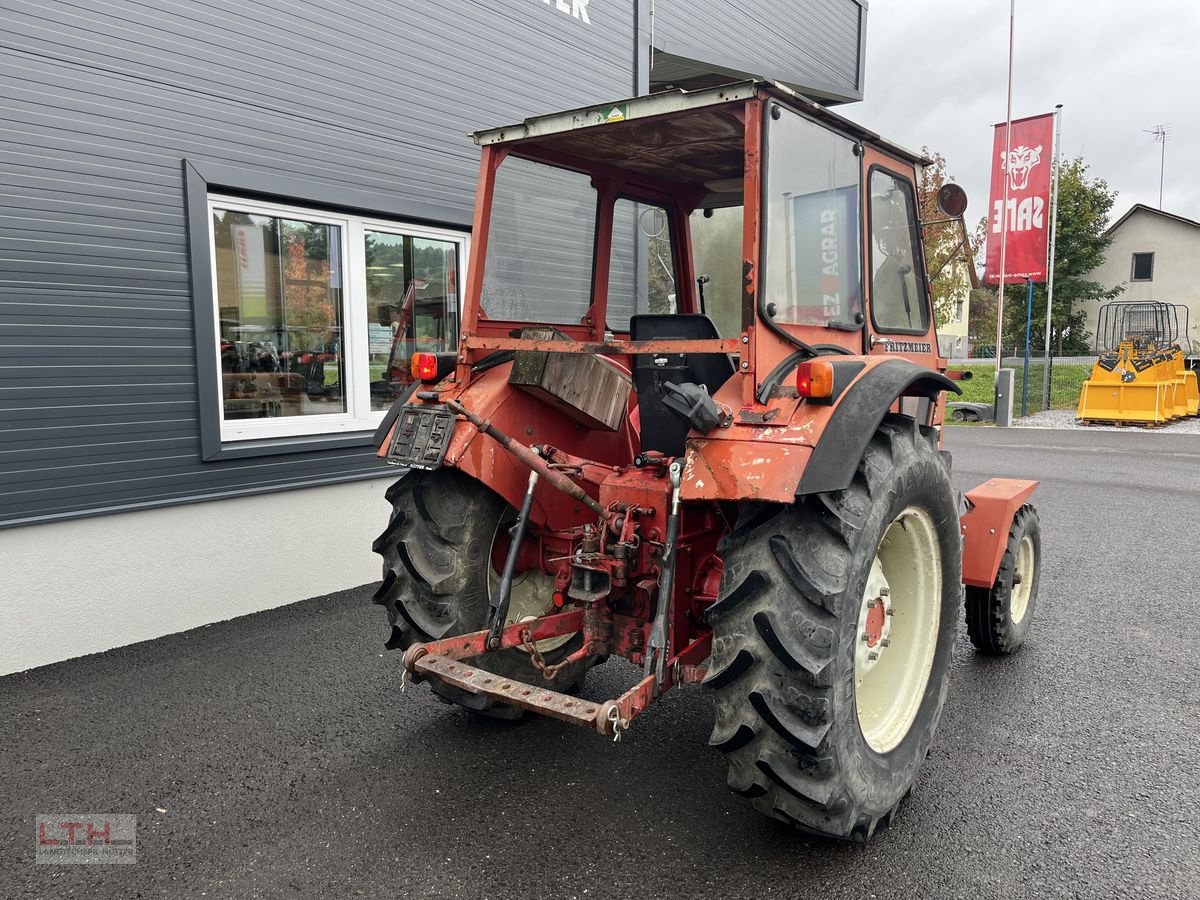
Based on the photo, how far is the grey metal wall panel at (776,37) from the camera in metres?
8.93

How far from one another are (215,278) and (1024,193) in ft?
50.2

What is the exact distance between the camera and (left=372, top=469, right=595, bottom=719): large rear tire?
332cm

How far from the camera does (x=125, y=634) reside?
15.5ft

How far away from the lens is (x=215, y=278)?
511 centimetres

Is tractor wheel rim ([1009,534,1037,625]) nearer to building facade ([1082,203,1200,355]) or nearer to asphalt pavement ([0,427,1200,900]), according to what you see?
asphalt pavement ([0,427,1200,900])

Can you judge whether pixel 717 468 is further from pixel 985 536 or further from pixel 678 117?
pixel 985 536

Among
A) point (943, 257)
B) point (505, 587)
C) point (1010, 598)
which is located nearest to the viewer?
point (505, 587)

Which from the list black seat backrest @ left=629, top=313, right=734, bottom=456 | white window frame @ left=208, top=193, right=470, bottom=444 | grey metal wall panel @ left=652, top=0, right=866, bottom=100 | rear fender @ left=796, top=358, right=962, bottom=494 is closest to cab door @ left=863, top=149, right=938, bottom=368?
rear fender @ left=796, top=358, right=962, bottom=494

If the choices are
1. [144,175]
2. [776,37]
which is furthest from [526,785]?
[776,37]

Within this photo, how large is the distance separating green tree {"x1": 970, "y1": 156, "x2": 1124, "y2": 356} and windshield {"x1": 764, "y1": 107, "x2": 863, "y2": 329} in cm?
2819

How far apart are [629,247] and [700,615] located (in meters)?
2.18

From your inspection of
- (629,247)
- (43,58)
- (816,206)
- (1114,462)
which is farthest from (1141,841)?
(1114,462)

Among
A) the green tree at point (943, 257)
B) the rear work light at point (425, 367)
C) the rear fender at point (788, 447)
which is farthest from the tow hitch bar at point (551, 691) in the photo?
the green tree at point (943, 257)

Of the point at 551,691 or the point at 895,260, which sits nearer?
the point at 551,691
